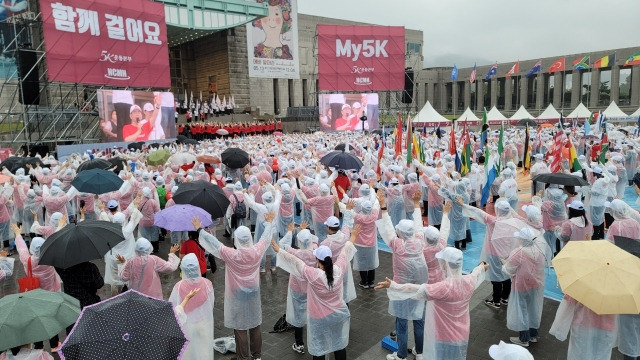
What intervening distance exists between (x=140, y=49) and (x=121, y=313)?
25.8m

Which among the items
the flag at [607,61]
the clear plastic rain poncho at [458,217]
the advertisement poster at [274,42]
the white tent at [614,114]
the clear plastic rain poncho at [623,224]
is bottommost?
the clear plastic rain poncho at [458,217]

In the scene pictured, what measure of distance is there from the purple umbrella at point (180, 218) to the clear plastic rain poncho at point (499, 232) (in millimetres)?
3509

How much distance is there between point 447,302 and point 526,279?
1.61m

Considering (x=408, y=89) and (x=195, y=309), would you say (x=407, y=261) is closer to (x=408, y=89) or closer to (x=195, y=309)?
(x=195, y=309)

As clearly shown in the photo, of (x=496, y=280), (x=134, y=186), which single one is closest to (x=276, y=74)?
(x=134, y=186)

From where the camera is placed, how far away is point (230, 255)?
16.4 ft

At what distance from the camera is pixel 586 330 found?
4.23 m

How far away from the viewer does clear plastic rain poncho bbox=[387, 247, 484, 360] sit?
4.05 m

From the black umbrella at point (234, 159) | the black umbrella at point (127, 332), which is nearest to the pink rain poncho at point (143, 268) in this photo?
the black umbrella at point (127, 332)

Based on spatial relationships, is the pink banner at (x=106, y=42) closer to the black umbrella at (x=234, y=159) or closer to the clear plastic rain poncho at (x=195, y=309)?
the black umbrella at (x=234, y=159)

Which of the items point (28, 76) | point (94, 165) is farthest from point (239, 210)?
point (28, 76)

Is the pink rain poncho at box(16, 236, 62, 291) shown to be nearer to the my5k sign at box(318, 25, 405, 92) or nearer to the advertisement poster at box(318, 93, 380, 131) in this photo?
the advertisement poster at box(318, 93, 380, 131)

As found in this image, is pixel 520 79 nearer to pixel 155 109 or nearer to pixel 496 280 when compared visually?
pixel 155 109

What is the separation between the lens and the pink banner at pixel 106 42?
2206 cm
